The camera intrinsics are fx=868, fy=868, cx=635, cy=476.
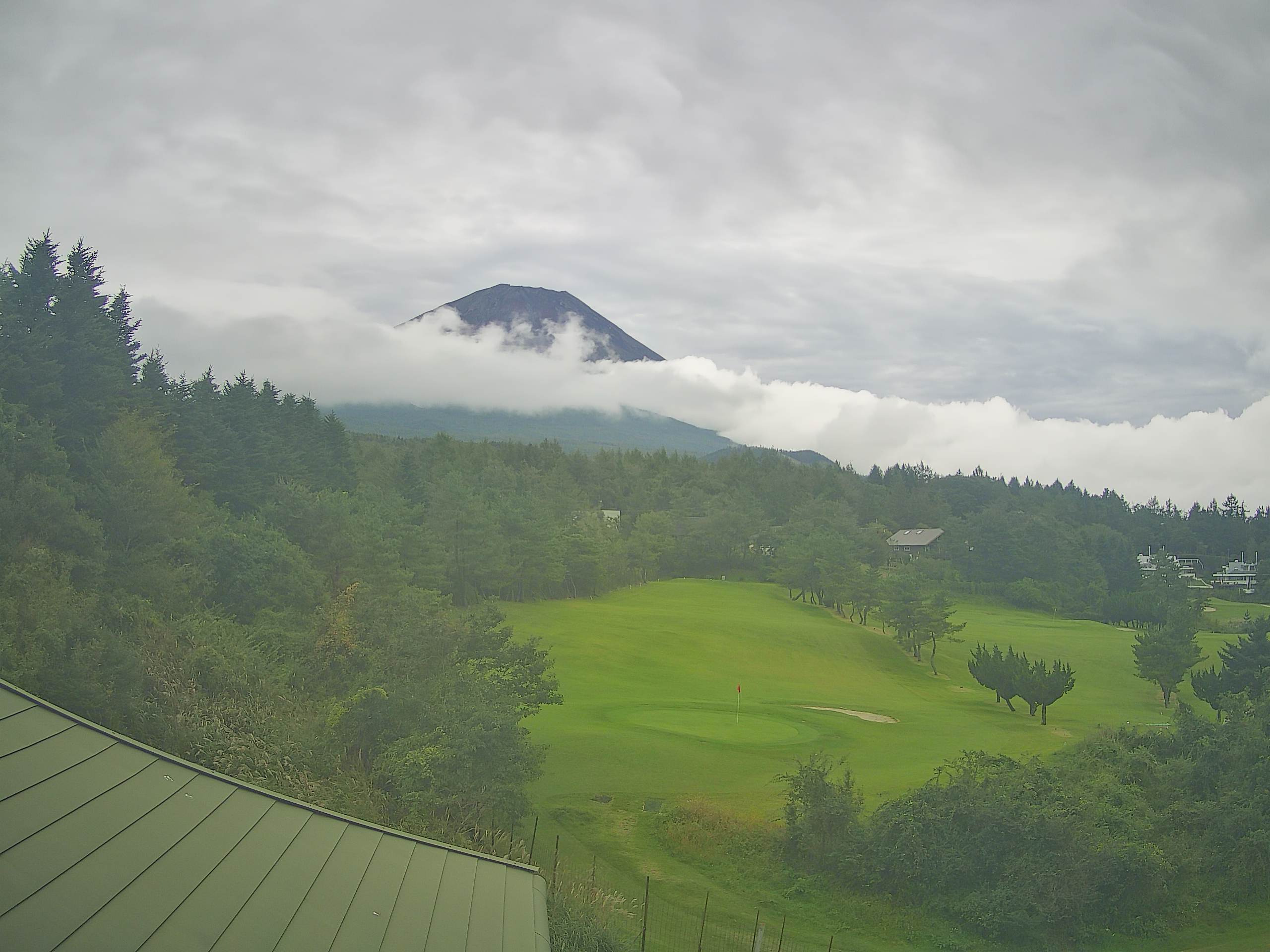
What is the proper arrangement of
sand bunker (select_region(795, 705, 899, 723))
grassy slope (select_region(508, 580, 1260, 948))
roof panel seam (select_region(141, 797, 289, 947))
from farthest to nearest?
sand bunker (select_region(795, 705, 899, 723)) < grassy slope (select_region(508, 580, 1260, 948)) < roof panel seam (select_region(141, 797, 289, 947))

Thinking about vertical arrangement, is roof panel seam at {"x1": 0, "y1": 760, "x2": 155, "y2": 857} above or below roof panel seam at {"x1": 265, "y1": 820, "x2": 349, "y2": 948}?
above

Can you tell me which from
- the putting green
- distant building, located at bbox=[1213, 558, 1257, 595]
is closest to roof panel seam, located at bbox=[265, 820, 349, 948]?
the putting green

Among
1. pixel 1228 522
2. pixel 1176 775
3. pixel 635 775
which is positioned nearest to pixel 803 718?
pixel 635 775

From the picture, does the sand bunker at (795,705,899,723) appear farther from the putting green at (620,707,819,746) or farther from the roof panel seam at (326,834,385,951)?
the roof panel seam at (326,834,385,951)

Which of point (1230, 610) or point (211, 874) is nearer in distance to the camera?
point (211, 874)

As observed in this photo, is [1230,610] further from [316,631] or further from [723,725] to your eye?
[316,631]

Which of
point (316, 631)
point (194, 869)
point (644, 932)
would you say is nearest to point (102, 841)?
point (194, 869)
